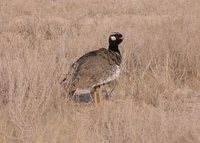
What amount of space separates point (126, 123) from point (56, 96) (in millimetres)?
1223

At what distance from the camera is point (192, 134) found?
192 inches

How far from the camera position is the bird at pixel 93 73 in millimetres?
6113

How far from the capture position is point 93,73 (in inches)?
245

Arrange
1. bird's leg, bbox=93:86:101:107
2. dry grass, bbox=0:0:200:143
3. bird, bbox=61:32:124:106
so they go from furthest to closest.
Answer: bird's leg, bbox=93:86:101:107, bird, bbox=61:32:124:106, dry grass, bbox=0:0:200:143

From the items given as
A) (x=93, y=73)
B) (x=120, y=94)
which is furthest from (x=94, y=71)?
(x=120, y=94)

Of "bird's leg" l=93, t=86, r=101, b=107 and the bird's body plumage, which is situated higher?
the bird's body plumage

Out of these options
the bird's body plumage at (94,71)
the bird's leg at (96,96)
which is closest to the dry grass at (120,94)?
the bird's leg at (96,96)

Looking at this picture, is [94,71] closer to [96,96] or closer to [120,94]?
[96,96]

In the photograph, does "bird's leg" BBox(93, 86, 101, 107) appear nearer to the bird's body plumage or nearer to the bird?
the bird

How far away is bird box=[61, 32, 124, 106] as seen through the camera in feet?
20.1

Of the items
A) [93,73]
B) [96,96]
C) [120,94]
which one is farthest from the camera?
[120,94]

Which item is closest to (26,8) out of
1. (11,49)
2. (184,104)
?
(11,49)

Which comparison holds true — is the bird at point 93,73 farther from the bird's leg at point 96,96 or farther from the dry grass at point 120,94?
the dry grass at point 120,94

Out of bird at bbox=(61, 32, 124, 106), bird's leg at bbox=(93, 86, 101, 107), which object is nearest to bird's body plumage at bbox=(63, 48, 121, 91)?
bird at bbox=(61, 32, 124, 106)
